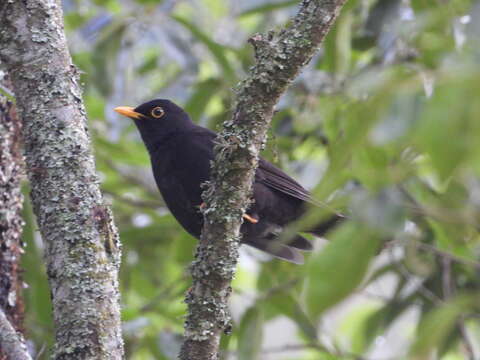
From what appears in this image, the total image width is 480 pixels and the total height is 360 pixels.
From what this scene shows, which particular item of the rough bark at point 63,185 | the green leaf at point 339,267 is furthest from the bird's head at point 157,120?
the green leaf at point 339,267

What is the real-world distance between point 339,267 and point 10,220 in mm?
3080

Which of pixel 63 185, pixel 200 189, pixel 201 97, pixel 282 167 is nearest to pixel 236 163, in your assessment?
pixel 63 185

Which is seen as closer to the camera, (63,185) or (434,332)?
(434,332)

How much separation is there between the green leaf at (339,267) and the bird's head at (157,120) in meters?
3.90

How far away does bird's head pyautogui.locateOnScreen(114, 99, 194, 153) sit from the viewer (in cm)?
558

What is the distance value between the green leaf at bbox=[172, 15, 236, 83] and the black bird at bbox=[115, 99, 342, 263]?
584 millimetres

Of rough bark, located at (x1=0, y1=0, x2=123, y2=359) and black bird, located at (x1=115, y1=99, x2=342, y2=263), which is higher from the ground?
black bird, located at (x1=115, y1=99, x2=342, y2=263)

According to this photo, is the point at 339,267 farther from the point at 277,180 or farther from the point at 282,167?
the point at 282,167

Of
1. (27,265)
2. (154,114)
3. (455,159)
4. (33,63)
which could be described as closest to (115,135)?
(154,114)

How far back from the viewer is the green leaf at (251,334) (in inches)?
198

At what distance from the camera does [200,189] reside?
4.89 meters

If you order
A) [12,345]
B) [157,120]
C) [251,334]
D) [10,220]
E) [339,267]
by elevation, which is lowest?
[339,267]

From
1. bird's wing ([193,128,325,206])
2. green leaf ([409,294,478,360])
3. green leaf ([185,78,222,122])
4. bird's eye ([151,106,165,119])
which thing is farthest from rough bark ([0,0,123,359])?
green leaf ([185,78,222,122])

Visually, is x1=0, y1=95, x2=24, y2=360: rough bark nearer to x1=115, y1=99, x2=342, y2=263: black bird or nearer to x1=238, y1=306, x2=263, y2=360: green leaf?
x1=115, y1=99, x2=342, y2=263: black bird
